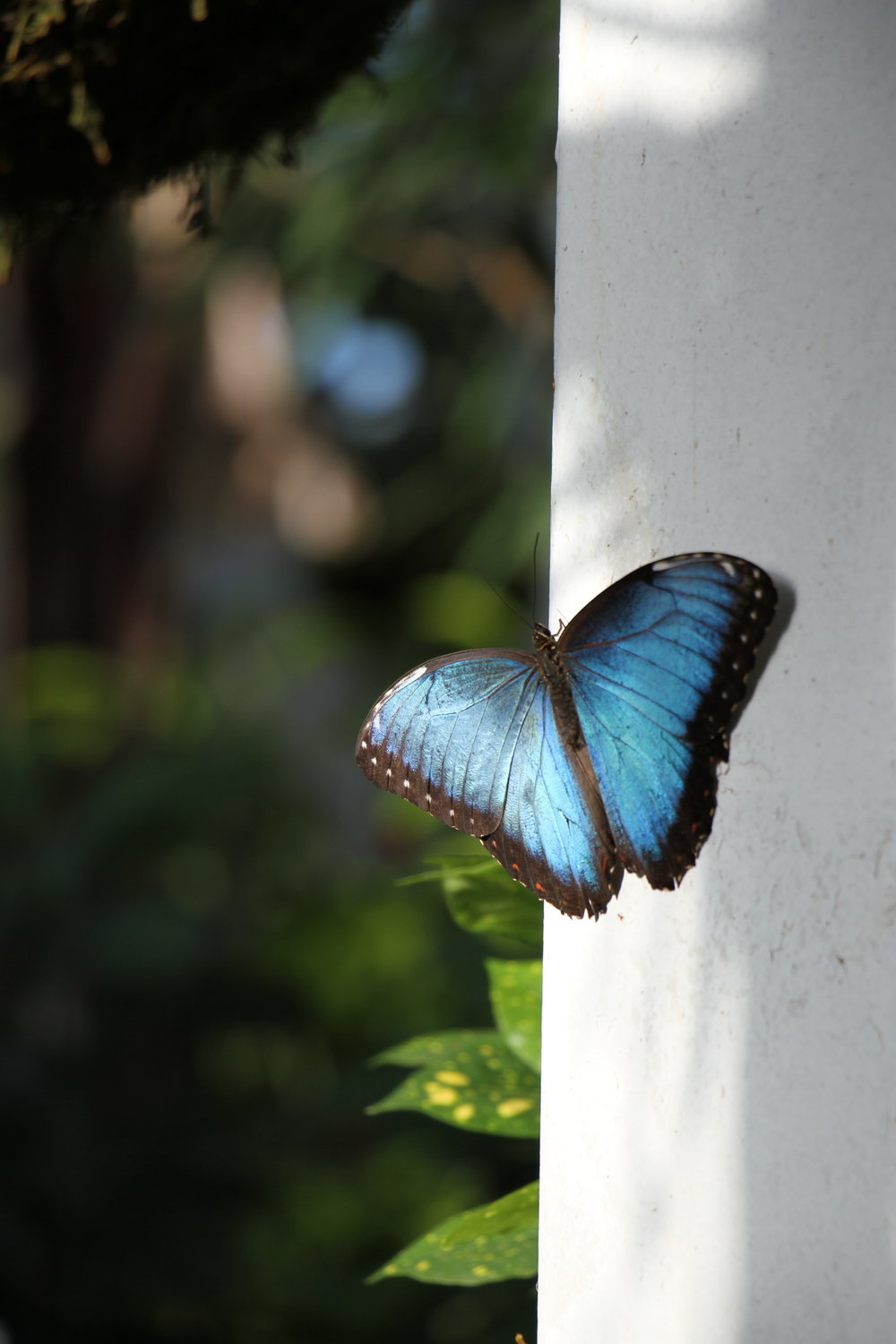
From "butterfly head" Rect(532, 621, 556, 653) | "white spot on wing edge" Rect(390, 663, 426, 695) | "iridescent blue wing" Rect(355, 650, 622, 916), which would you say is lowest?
"iridescent blue wing" Rect(355, 650, 622, 916)

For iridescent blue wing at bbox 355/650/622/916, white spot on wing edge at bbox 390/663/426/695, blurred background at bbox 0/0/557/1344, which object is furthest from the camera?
blurred background at bbox 0/0/557/1344

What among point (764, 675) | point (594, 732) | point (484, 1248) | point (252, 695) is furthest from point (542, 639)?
point (252, 695)

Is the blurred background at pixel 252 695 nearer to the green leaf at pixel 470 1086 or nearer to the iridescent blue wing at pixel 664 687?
the iridescent blue wing at pixel 664 687

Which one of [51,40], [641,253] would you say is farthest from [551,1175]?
[51,40]

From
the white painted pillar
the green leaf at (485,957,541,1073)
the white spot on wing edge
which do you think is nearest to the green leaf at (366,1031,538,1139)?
the green leaf at (485,957,541,1073)

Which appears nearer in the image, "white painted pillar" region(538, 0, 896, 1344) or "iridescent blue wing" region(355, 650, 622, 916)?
"white painted pillar" region(538, 0, 896, 1344)

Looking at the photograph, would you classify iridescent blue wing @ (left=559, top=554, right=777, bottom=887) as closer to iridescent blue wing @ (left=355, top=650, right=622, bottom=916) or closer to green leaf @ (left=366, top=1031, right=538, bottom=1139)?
iridescent blue wing @ (left=355, top=650, right=622, bottom=916)

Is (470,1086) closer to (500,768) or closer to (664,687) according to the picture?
(500,768)
